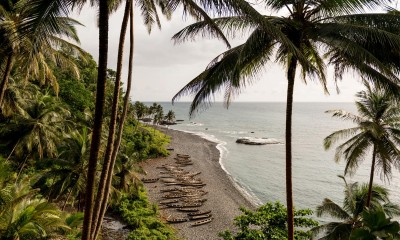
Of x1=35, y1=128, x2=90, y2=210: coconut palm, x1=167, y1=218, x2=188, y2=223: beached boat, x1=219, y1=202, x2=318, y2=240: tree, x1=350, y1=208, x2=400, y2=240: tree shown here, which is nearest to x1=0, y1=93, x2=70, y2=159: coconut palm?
x1=35, y1=128, x2=90, y2=210: coconut palm

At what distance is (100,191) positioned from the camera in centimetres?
827

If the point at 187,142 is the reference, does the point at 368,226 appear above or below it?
above

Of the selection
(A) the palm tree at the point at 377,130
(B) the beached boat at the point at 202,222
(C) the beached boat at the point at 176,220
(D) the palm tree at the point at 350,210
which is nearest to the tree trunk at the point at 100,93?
(A) the palm tree at the point at 377,130

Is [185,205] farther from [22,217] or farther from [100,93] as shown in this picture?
[100,93]

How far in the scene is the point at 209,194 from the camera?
3134 cm

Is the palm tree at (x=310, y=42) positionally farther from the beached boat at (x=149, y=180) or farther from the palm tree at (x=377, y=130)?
the beached boat at (x=149, y=180)

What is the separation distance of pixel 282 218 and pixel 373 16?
32.1 feet

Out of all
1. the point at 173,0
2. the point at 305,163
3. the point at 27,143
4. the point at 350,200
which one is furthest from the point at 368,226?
the point at 305,163

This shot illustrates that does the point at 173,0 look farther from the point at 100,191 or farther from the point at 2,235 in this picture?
the point at 2,235

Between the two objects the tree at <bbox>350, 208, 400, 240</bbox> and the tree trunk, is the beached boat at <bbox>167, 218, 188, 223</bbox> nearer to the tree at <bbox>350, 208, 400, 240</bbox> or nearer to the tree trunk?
the tree trunk

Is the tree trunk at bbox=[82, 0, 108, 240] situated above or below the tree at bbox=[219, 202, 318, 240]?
above

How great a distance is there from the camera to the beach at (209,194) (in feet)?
75.9

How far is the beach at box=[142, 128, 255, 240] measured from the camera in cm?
2312

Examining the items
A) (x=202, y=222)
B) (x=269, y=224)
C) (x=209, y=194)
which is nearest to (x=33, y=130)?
(x=202, y=222)
